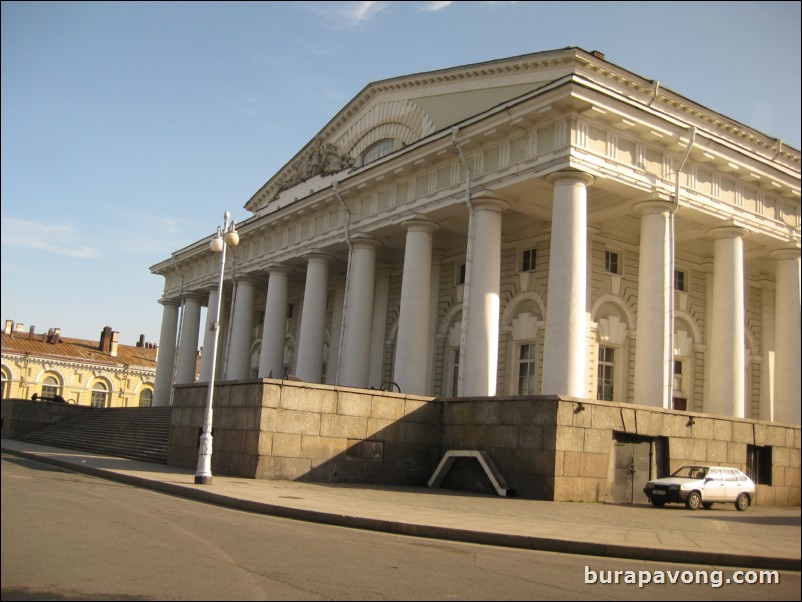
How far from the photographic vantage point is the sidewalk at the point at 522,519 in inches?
429

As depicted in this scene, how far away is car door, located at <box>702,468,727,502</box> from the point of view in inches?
758

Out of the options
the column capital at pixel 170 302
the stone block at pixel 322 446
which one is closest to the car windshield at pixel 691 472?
the stone block at pixel 322 446

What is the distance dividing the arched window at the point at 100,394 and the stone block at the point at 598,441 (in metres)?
63.7

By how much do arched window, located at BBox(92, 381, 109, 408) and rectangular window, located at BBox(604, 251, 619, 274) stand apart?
58.2 meters

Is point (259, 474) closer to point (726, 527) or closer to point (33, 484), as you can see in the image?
point (726, 527)

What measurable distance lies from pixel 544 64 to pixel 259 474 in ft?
54.7

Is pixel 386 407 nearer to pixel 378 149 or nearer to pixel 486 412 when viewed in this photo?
pixel 486 412

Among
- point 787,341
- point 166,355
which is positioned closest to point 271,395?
point 787,341

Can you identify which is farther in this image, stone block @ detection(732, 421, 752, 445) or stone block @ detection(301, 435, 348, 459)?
stone block @ detection(732, 421, 752, 445)

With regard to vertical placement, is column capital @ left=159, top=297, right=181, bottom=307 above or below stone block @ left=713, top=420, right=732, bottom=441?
above

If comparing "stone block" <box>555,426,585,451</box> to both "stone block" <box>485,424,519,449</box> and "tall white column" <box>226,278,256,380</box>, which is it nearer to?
"stone block" <box>485,424,519,449</box>

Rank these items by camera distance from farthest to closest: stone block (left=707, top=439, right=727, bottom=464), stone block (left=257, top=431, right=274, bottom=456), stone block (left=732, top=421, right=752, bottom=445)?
stone block (left=732, top=421, right=752, bottom=445) → stone block (left=707, top=439, right=727, bottom=464) → stone block (left=257, top=431, right=274, bottom=456)

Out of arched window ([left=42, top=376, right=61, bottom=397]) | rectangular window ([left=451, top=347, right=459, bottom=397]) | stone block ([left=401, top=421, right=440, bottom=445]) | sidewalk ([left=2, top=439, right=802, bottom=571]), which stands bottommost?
sidewalk ([left=2, top=439, right=802, bottom=571])

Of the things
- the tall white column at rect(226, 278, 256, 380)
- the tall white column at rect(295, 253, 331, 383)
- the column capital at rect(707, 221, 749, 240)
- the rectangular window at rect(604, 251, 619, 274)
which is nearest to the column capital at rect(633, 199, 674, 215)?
the column capital at rect(707, 221, 749, 240)
